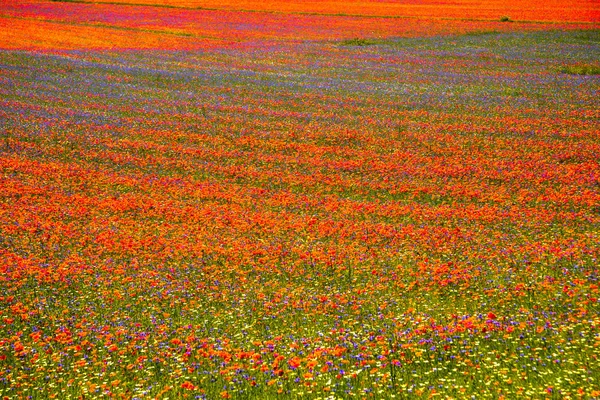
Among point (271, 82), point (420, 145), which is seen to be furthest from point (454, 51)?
point (420, 145)

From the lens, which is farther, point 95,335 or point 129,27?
point 129,27

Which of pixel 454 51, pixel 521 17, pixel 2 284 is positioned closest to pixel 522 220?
pixel 2 284

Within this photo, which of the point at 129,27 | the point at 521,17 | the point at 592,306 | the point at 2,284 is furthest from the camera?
the point at 521,17

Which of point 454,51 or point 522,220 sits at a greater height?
point 454,51

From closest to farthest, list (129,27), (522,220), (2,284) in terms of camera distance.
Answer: (2,284)
(522,220)
(129,27)

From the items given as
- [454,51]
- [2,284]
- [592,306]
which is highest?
[454,51]

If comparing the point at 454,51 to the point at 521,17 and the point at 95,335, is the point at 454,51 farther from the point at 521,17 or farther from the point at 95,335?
the point at 95,335

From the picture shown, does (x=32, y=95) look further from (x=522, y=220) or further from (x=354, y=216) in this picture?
(x=522, y=220)
